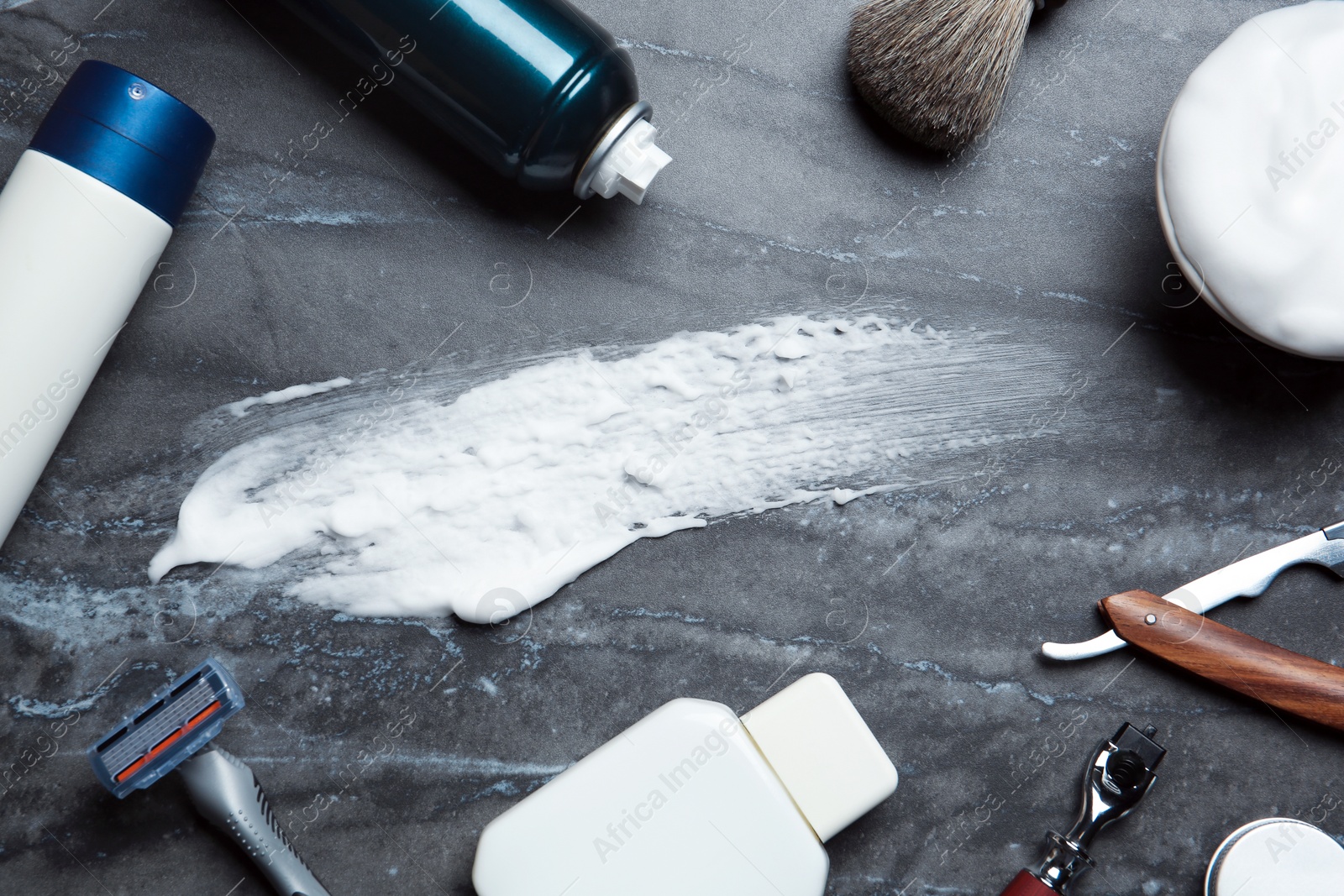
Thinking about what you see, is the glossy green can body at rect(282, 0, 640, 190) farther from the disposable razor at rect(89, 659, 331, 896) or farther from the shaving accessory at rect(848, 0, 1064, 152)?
the disposable razor at rect(89, 659, 331, 896)

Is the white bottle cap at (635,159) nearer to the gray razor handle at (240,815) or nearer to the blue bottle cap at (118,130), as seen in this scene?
the blue bottle cap at (118,130)

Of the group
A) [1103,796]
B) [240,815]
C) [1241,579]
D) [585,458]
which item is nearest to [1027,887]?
[1103,796]

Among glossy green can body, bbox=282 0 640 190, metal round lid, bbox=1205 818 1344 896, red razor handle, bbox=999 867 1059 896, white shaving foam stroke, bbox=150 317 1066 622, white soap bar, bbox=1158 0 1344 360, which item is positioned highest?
glossy green can body, bbox=282 0 640 190

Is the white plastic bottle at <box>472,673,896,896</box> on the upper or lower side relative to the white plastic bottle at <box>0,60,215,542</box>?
lower

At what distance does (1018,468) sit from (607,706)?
378mm

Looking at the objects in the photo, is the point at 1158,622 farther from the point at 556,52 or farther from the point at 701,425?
the point at 556,52

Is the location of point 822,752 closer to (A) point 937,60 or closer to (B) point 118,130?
(A) point 937,60

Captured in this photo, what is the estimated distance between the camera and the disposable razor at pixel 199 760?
493 mm

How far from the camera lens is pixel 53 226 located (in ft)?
1.70

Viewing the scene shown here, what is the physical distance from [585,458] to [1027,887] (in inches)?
17.9

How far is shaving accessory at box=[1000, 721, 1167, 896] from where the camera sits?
0.59 meters

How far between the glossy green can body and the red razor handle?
62 centimetres

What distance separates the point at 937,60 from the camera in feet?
1.92

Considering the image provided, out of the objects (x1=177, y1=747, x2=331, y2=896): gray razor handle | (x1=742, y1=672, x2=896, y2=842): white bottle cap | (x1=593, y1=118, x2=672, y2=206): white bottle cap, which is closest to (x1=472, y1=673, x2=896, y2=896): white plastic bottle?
(x1=742, y1=672, x2=896, y2=842): white bottle cap
